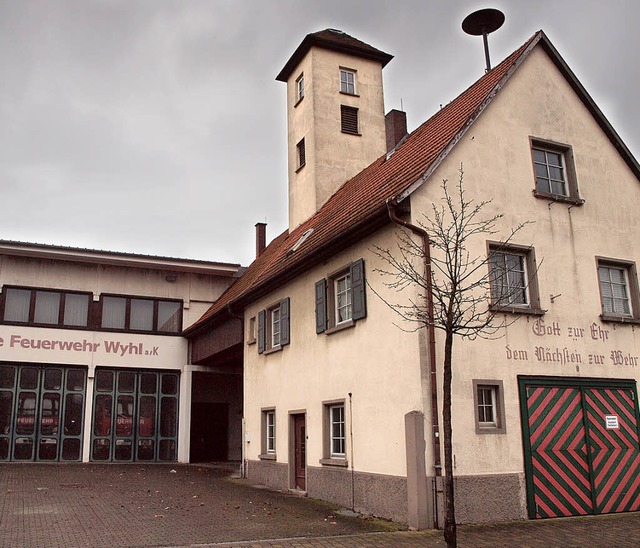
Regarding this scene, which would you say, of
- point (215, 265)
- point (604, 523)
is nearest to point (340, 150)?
point (215, 265)


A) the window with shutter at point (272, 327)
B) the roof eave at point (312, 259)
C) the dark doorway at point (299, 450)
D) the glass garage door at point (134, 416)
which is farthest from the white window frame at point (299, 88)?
the dark doorway at point (299, 450)

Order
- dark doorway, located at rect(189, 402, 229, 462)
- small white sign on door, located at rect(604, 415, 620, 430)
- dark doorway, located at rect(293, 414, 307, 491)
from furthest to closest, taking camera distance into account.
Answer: dark doorway, located at rect(189, 402, 229, 462) < dark doorway, located at rect(293, 414, 307, 491) < small white sign on door, located at rect(604, 415, 620, 430)

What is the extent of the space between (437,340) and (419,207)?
2355mm

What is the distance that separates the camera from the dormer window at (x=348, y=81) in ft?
75.5

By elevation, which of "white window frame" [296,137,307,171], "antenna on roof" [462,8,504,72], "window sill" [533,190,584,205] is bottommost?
"window sill" [533,190,584,205]

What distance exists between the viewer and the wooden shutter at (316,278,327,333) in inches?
585

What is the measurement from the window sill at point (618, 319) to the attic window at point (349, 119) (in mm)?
11513

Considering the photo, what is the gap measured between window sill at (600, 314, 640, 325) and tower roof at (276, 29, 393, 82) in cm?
1352

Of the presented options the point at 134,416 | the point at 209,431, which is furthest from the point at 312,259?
the point at 209,431

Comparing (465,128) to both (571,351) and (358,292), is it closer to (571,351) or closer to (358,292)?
(358,292)

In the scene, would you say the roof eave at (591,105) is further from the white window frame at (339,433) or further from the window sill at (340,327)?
the white window frame at (339,433)

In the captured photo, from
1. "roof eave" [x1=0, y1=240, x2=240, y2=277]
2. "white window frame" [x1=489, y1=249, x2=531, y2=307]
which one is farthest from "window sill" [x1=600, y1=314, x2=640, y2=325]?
"roof eave" [x1=0, y1=240, x2=240, y2=277]

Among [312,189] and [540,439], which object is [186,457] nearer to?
[312,189]

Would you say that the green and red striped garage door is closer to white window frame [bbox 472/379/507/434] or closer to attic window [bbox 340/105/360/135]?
white window frame [bbox 472/379/507/434]
